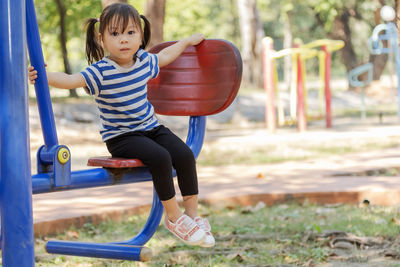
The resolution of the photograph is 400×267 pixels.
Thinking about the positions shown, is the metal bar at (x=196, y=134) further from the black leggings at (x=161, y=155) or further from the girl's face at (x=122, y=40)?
the girl's face at (x=122, y=40)

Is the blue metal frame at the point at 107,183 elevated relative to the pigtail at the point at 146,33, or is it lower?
lower

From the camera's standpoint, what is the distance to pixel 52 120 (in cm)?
188

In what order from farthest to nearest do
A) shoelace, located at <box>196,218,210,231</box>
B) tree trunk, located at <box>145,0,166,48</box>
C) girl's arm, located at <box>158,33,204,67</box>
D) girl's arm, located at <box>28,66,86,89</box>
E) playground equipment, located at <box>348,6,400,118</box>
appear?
playground equipment, located at <box>348,6,400,118</box>
tree trunk, located at <box>145,0,166,48</box>
girl's arm, located at <box>158,33,204,67</box>
shoelace, located at <box>196,218,210,231</box>
girl's arm, located at <box>28,66,86,89</box>

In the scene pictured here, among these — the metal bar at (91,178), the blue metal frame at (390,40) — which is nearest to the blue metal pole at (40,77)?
the metal bar at (91,178)

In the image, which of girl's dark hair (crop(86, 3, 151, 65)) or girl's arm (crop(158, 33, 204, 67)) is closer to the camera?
girl's dark hair (crop(86, 3, 151, 65))

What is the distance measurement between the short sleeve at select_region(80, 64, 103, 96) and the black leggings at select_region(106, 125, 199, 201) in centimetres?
19

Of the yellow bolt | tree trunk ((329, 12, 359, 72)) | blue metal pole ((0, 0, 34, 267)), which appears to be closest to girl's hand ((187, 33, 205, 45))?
the yellow bolt

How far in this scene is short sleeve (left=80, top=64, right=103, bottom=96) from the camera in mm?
2111

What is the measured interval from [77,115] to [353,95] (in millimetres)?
10439

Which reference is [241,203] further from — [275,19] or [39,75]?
[275,19]

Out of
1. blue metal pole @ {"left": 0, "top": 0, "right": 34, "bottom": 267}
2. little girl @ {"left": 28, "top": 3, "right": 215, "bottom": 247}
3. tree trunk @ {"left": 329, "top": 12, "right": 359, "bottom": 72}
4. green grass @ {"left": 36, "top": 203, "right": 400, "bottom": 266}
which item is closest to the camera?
blue metal pole @ {"left": 0, "top": 0, "right": 34, "bottom": 267}

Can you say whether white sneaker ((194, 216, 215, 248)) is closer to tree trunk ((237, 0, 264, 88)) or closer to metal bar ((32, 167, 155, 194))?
metal bar ((32, 167, 155, 194))

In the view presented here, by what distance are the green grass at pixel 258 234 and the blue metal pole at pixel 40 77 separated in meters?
0.98

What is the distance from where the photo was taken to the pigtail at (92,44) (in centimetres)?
227
